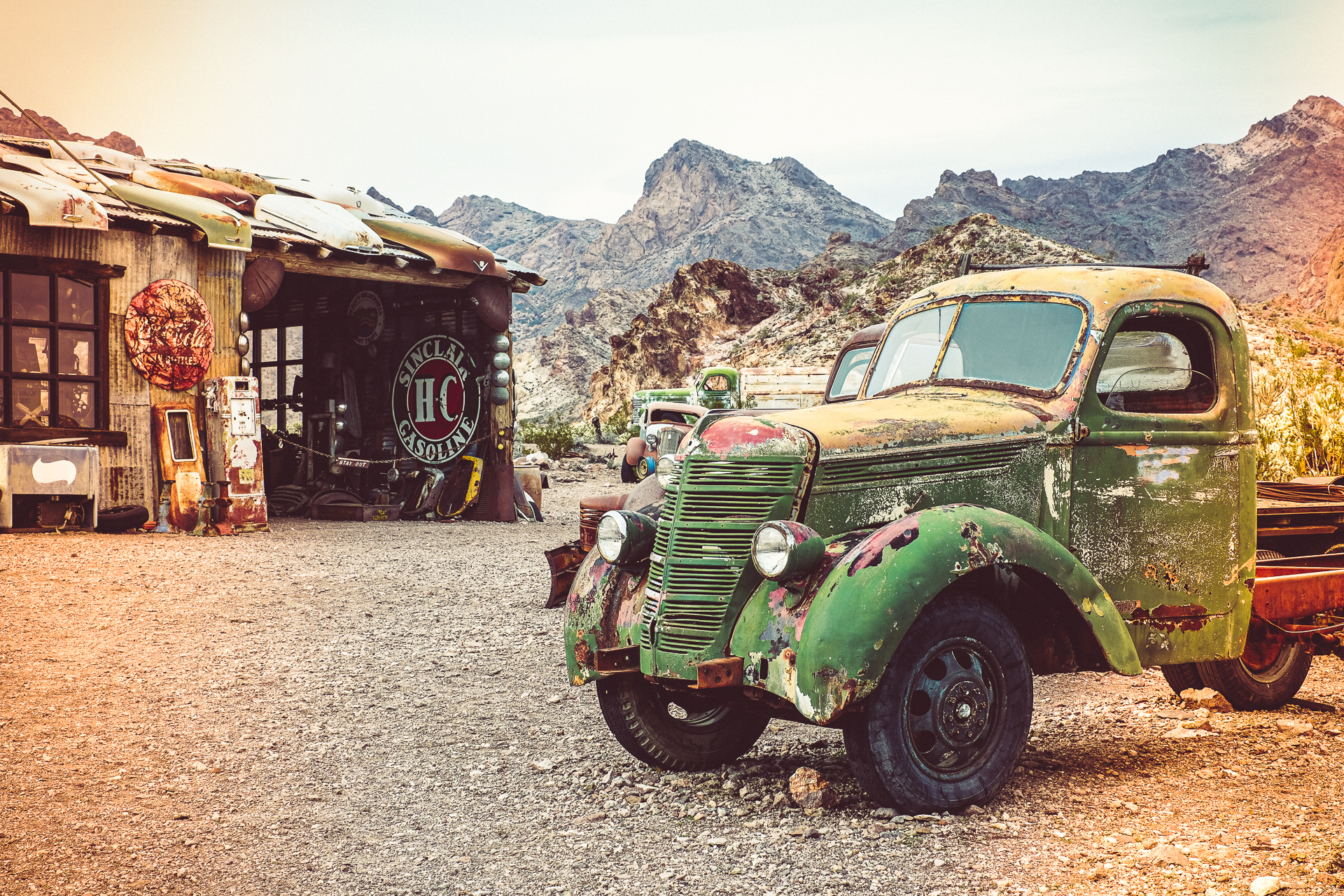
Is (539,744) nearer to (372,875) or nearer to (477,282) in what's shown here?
(372,875)

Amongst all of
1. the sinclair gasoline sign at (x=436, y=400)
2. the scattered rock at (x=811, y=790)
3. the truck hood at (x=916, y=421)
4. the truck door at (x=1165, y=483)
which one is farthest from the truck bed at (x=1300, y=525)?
the sinclair gasoline sign at (x=436, y=400)

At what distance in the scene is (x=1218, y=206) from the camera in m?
75.9

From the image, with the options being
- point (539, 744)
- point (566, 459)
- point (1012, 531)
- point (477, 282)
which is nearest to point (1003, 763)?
point (1012, 531)

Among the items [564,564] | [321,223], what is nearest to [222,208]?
[321,223]

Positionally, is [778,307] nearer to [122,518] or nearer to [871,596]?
[122,518]

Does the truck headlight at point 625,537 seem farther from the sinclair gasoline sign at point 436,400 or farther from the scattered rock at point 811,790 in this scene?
the sinclair gasoline sign at point 436,400

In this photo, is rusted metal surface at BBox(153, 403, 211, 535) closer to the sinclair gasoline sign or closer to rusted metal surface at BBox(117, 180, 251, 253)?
rusted metal surface at BBox(117, 180, 251, 253)

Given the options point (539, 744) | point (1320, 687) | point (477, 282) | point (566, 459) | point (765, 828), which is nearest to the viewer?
point (765, 828)

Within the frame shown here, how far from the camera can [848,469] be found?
13.4 ft

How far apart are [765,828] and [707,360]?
4025 cm

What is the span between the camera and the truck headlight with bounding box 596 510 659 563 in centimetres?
440

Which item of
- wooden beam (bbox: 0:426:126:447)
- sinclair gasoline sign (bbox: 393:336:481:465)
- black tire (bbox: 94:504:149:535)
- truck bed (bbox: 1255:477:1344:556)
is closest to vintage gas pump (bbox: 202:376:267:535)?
black tire (bbox: 94:504:149:535)

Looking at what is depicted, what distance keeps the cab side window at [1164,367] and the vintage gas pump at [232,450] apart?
10014 millimetres

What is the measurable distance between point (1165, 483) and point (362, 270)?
11.3m
